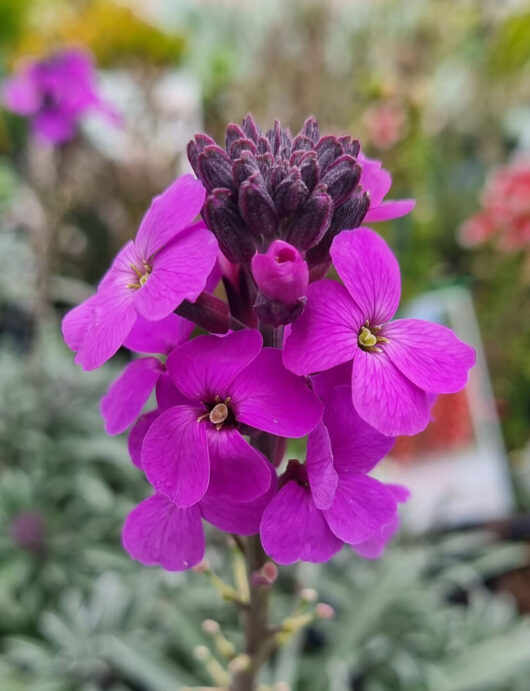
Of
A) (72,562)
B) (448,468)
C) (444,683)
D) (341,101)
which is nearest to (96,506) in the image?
(72,562)

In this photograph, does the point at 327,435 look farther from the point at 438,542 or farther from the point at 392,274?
the point at 438,542

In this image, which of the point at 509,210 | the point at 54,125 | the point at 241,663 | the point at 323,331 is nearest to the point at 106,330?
the point at 323,331

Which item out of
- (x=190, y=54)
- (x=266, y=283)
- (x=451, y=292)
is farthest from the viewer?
(x=190, y=54)

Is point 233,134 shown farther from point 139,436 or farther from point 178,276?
point 139,436

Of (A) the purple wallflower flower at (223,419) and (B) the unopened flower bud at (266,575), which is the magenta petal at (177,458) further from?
(B) the unopened flower bud at (266,575)

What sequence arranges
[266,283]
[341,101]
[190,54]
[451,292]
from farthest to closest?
[190,54], [341,101], [451,292], [266,283]

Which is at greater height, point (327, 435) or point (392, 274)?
point (392, 274)

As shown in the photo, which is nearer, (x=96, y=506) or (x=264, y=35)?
(x=96, y=506)
